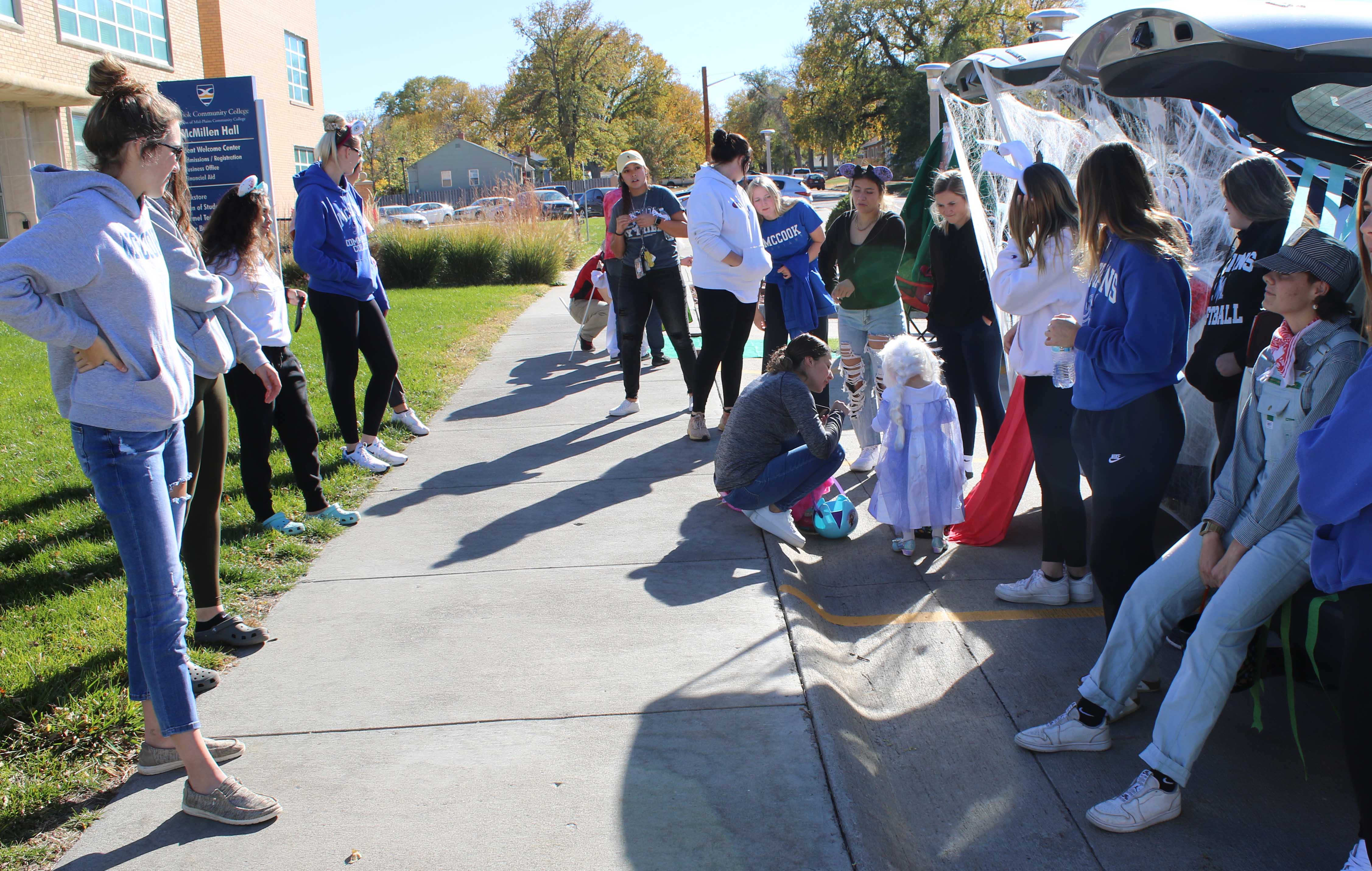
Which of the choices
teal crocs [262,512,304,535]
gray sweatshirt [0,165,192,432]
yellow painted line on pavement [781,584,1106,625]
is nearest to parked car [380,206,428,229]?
teal crocs [262,512,304,535]

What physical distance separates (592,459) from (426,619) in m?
2.56

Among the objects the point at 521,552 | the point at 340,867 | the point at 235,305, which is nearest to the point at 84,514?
the point at 235,305

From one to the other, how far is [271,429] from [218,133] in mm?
6319

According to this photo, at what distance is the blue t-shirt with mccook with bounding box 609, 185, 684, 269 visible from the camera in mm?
6941

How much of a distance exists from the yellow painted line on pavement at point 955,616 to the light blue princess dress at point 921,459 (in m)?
0.64

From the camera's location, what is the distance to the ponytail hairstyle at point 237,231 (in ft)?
15.6

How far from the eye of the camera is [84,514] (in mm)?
5270

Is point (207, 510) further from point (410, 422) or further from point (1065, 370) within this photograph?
point (410, 422)

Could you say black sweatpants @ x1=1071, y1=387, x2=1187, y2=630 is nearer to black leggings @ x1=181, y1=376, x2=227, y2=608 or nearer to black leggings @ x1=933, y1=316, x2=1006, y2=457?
black leggings @ x1=933, y1=316, x2=1006, y2=457

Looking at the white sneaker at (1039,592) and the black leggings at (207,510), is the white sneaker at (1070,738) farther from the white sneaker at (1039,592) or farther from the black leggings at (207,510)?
the black leggings at (207,510)

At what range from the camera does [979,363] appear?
17.1 ft

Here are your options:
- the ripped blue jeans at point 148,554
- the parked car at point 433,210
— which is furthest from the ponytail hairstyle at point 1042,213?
the parked car at point 433,210

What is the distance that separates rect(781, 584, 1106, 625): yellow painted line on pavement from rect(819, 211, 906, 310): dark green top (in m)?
2.28

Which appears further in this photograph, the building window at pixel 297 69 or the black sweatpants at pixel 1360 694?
the building window at pixel 297 69
